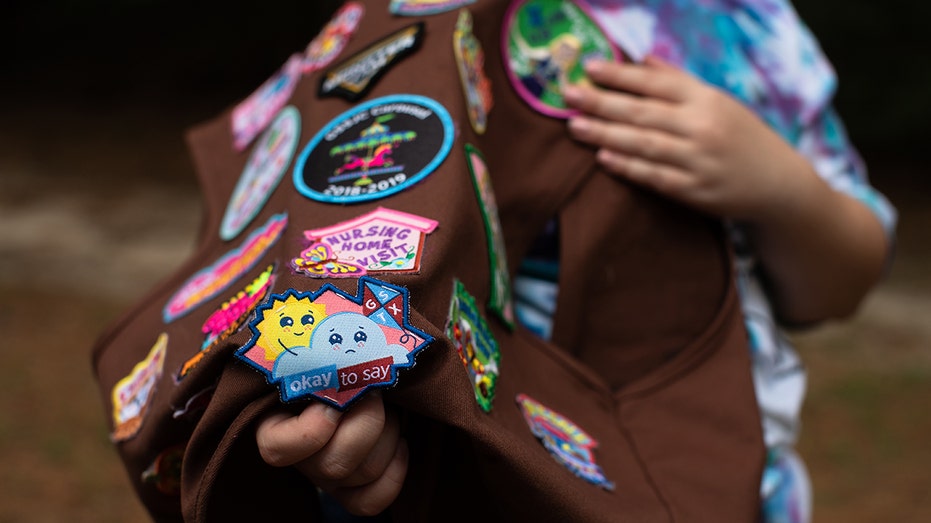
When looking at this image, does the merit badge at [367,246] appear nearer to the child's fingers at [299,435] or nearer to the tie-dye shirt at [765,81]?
the child's fingers at [299,435]

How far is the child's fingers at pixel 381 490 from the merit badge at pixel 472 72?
0.25 meters

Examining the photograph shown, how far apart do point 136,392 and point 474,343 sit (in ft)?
0.77

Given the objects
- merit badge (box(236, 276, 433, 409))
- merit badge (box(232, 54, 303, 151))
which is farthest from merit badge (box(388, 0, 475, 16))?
merit badge (box(236, 276, 433, 409))

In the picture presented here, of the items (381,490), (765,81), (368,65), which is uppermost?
(368,65)

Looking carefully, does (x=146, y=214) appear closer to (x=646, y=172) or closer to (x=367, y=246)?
(x=646, y=172)

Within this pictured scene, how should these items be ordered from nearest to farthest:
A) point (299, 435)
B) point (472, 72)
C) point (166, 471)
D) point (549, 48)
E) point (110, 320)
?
point (299, 435) < point (166, 471) < point (472, 72) < point (549, 48) < point (110, 320)

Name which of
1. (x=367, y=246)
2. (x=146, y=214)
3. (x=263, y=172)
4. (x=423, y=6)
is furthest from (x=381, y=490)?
(x=146, y=214)

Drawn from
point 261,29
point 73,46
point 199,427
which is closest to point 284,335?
point 199,427

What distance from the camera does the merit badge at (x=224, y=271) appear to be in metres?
0.61

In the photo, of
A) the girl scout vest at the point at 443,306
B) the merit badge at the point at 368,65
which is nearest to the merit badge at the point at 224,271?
the girl scout vest at the point at 443,306

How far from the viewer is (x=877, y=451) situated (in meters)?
2.28

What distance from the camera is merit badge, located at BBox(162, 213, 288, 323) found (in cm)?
61

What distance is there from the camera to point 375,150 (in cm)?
61

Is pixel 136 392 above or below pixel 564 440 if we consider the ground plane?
above
